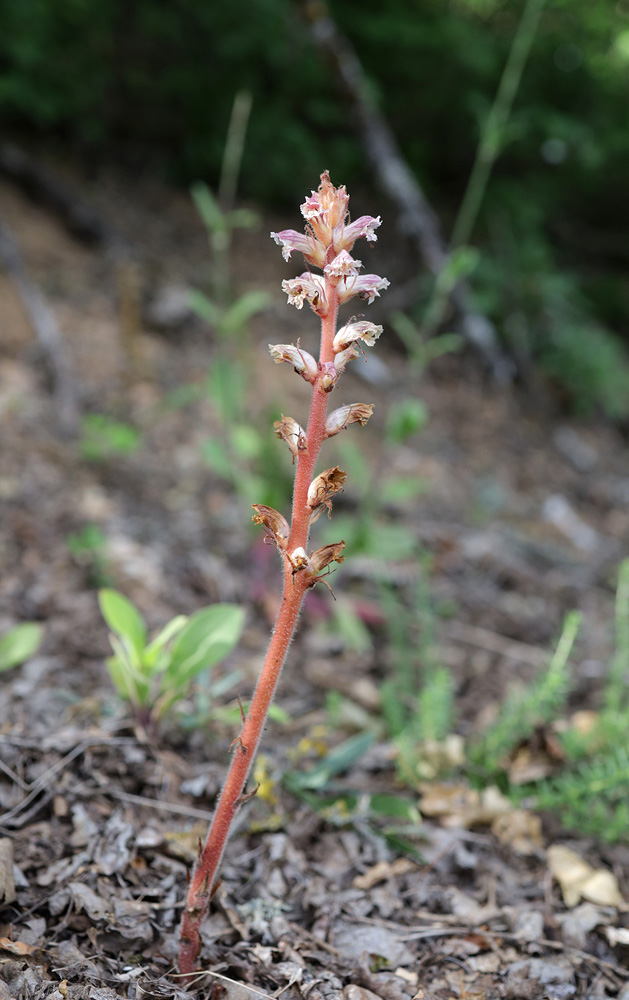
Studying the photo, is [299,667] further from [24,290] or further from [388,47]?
[388,47]

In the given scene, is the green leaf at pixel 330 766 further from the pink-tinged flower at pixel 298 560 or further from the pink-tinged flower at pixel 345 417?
the pink-tinged flower at pixel 345 417

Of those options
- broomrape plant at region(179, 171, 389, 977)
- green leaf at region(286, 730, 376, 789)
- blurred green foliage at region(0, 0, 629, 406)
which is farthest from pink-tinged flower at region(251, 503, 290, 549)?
blurred green foliage at region(0, 0, 629, 406)

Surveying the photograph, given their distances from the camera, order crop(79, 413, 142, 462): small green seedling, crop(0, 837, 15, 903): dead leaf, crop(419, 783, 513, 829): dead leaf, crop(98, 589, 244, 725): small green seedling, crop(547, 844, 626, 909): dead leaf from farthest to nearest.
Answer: crop(79, 413, 142, 462): small green seedling
crop(419, 783, 513, 829): dead leaf
crop(98, 589, 244, 725): small green seedling
crop(547, 844, 626, 909): dead leaf
crop(0, 837, 15, 903): dead leaf

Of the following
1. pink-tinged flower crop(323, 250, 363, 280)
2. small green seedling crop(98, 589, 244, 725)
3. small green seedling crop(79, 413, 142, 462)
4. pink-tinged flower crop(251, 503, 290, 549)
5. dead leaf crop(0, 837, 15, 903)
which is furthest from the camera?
small green seedling crop(79, 413, 142, 462)

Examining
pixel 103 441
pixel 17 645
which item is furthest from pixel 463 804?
pixel 103 441

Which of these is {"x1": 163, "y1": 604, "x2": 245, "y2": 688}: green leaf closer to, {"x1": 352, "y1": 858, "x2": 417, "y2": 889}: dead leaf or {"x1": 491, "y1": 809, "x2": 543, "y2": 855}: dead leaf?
{"x1": 352, "y1": 858, "x2": 417, "y2": 889}: dead leaf

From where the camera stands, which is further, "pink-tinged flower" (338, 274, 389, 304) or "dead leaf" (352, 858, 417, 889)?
"dead leaf" (352, 858, 417, 889)

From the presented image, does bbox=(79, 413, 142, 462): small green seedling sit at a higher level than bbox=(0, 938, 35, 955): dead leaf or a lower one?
higher
